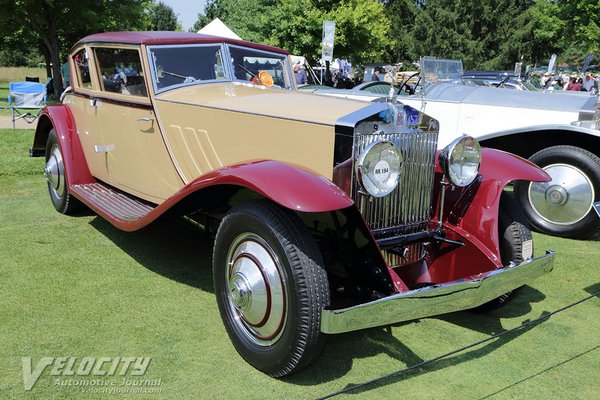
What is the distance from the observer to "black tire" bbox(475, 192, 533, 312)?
310cm

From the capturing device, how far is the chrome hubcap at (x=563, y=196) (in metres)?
5.04

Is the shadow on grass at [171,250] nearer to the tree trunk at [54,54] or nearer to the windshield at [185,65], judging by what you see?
the windshield at [185,65]

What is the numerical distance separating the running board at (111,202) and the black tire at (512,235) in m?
2.30

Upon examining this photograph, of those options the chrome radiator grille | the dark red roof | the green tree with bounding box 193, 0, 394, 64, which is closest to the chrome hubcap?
the chrome radiator grille

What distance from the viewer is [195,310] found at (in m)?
3.22

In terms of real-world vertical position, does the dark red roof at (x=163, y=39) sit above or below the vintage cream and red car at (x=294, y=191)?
above

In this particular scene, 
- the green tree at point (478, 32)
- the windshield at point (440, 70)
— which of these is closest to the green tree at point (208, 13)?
the green tree at point (478, 32)

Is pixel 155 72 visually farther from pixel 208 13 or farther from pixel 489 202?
pixel 208 13

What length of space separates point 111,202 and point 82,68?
145 centimetres

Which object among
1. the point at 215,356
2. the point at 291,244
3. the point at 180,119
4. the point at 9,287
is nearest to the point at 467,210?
the point at 291,244

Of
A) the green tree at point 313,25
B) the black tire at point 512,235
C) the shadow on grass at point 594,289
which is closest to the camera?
the black tire at point 512,235

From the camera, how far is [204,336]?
9.54ft

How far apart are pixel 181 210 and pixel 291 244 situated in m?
1.15

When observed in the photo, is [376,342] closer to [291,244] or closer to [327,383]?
[327,383]
